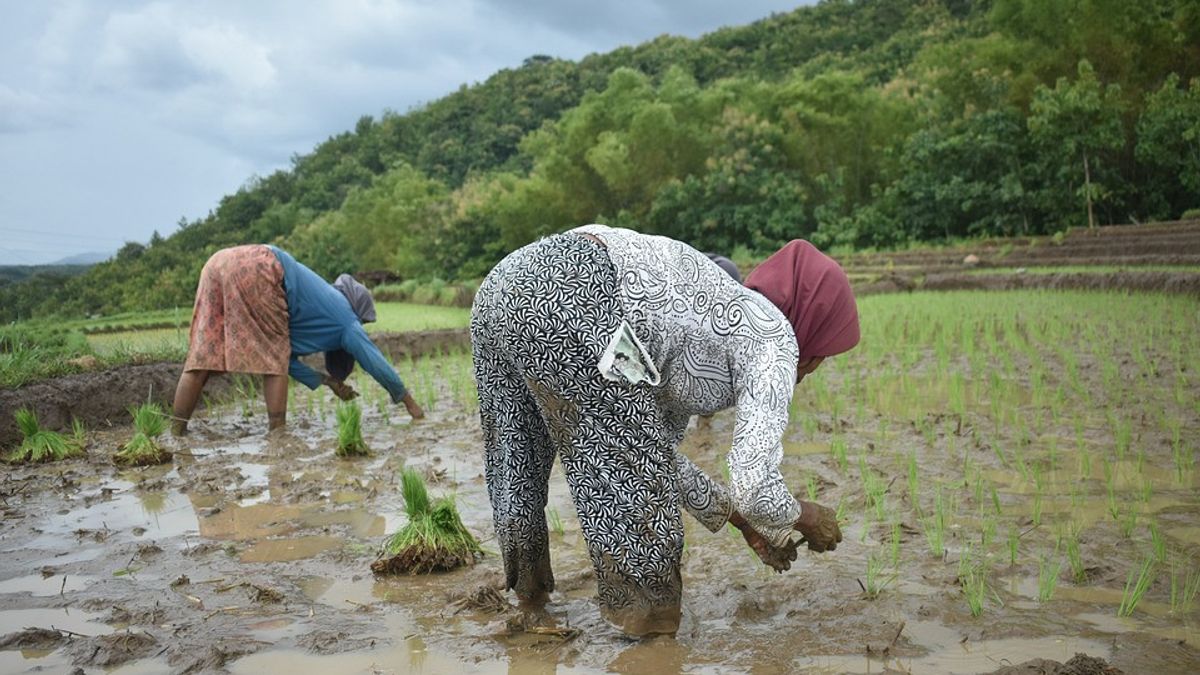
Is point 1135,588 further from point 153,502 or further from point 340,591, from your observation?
point 153,502

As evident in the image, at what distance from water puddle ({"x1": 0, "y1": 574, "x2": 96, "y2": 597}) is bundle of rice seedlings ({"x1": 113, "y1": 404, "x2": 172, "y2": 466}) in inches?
77.1

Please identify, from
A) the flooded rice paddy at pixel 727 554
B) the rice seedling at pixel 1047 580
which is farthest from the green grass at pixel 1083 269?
the rice seedling at pixel 1047 580

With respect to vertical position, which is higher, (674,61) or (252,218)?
(674,61)

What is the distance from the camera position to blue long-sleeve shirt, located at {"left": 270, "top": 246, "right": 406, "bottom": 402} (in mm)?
5910

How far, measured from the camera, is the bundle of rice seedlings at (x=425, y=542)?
3410mm

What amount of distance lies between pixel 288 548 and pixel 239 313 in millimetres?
2361

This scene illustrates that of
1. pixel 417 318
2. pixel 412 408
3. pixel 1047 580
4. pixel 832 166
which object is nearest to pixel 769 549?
pixel 1047 580

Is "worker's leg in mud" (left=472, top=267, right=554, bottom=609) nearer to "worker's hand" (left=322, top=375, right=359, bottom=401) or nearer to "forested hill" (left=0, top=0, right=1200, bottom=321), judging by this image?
"worker's hand" (left=322, top=375, right=359, bottom=401)

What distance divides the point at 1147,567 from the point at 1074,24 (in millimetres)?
17107

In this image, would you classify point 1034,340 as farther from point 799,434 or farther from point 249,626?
point 249,626

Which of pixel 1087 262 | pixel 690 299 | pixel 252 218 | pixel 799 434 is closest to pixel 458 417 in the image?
pixel 799 434

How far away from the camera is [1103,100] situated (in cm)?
1597

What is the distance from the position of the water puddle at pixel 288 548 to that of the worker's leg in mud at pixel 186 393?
2349mm

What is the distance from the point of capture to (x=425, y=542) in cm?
342
